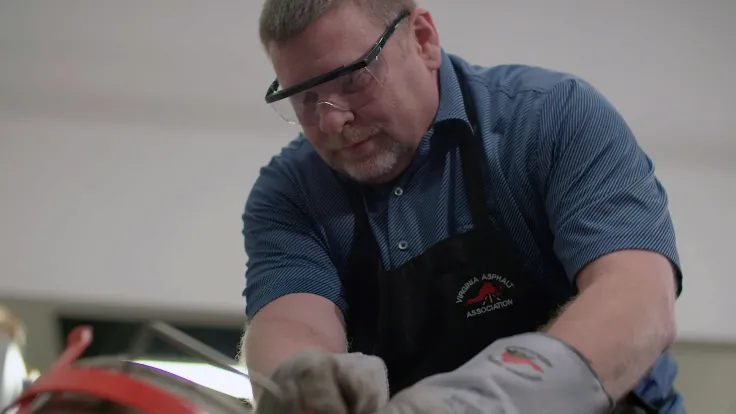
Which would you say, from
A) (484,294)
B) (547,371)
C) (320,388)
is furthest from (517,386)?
(484,294)

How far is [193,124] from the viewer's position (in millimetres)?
2139

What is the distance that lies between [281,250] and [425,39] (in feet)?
1.30

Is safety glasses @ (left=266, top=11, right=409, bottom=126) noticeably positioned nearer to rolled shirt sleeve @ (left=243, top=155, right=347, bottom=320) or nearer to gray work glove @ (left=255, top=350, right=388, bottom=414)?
rolled shirt sleeve @ (left=243, top=155, right=347, bottom=320)

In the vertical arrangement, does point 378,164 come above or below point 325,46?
below

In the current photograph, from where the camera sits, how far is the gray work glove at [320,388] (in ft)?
1.86

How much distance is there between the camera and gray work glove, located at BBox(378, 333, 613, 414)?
0.57 meters

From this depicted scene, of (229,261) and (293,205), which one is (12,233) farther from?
(293,205)

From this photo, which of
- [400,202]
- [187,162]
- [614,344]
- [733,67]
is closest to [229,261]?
[187,162]

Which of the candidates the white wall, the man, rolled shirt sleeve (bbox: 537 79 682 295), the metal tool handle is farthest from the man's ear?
the white wall

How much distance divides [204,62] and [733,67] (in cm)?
162

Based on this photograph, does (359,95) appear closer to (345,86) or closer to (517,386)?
(345,86)

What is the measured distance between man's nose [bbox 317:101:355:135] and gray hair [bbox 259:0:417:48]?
111 mm

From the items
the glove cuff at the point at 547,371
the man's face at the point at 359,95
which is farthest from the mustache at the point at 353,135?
the glove cuff at the point at 547,371

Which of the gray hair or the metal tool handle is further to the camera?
the gray hair
